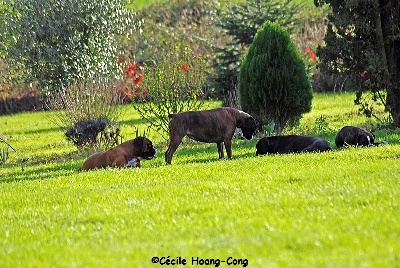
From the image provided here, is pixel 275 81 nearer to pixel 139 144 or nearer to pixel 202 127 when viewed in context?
pixel 202 127

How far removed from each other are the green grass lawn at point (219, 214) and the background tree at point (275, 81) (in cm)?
666

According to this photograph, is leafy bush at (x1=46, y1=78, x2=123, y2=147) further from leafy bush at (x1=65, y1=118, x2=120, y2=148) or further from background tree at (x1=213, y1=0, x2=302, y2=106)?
background tree at (x1=213, y1=0, x2=302, y2=106)

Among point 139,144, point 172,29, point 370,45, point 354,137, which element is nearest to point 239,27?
point 370,45

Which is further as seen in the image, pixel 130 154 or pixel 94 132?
pixel 94 132

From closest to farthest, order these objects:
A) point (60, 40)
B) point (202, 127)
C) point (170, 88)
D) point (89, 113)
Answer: point (202, 127), point (170, 88), point (89, 113), point (60, 40)

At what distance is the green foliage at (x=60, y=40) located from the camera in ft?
92.6

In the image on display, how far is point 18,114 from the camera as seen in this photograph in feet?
135

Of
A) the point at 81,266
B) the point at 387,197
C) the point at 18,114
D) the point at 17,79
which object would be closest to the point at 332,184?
the point at 387,197

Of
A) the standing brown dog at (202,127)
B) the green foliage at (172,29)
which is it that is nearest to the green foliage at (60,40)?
the standing brown dog at (202,127)

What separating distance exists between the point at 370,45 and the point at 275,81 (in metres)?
2.84

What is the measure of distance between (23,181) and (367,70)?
10.9 meters

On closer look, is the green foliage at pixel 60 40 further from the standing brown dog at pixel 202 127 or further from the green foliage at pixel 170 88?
the standing brown dog at pixel 202 127

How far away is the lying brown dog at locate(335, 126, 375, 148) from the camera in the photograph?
18578mm

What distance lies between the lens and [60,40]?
2838 centimetres
